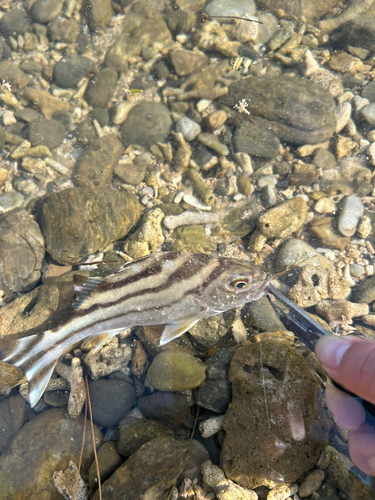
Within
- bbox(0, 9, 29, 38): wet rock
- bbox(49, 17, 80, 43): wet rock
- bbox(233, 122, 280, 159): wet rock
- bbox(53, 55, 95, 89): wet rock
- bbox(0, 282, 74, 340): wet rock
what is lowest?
bbox(0, 282, 74, 340): wet rock

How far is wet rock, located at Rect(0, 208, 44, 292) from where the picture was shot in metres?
4.81

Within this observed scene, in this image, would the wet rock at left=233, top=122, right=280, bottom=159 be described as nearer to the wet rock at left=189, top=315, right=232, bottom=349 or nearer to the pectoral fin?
the wet rock at left=189, top=315, right=232, bottom=349

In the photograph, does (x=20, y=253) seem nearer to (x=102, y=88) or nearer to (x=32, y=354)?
(x=32, y=354)

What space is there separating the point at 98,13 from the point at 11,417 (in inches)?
353

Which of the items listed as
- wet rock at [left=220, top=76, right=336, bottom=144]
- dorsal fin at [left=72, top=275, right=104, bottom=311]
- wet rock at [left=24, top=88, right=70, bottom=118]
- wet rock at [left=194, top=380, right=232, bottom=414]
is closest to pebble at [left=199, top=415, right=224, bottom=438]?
wet rock at [left=194, top=380, right=232, bottom=414]

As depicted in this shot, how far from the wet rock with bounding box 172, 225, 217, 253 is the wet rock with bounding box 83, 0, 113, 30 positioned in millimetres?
6067

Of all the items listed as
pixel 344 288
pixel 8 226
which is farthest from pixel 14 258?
pixel 344 288

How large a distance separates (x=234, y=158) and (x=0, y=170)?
4816 mm

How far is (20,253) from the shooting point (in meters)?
4.85

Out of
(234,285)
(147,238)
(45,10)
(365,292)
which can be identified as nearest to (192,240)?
(147,238)

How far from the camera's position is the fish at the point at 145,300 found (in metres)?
3.33

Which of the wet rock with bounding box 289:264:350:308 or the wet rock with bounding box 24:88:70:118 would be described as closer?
the wet rock with bounding box 289:264:350:308

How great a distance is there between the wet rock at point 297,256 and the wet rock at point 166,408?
268 centimetres

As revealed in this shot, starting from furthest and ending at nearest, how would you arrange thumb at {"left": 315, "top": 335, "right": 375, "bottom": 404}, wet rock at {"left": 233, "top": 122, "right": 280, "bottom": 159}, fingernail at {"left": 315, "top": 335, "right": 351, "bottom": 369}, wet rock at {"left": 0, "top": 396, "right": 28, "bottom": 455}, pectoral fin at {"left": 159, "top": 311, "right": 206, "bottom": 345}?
wet rock at {"left": 233, "top": 122, "right": 280, "bottom": 159} < wet rock at {"left": 0, "top": 396, "right": 28, "bottom": 455} < pectoral fin at {"left": 159, "top": 311, "right": 206, "bottom": 345} < fingernail at {"left": 315, "top": 335, "right": 351, "bottom": 369} < thumb at {"left": 315, "top": 335, "right": 375, "bottom": 404}
